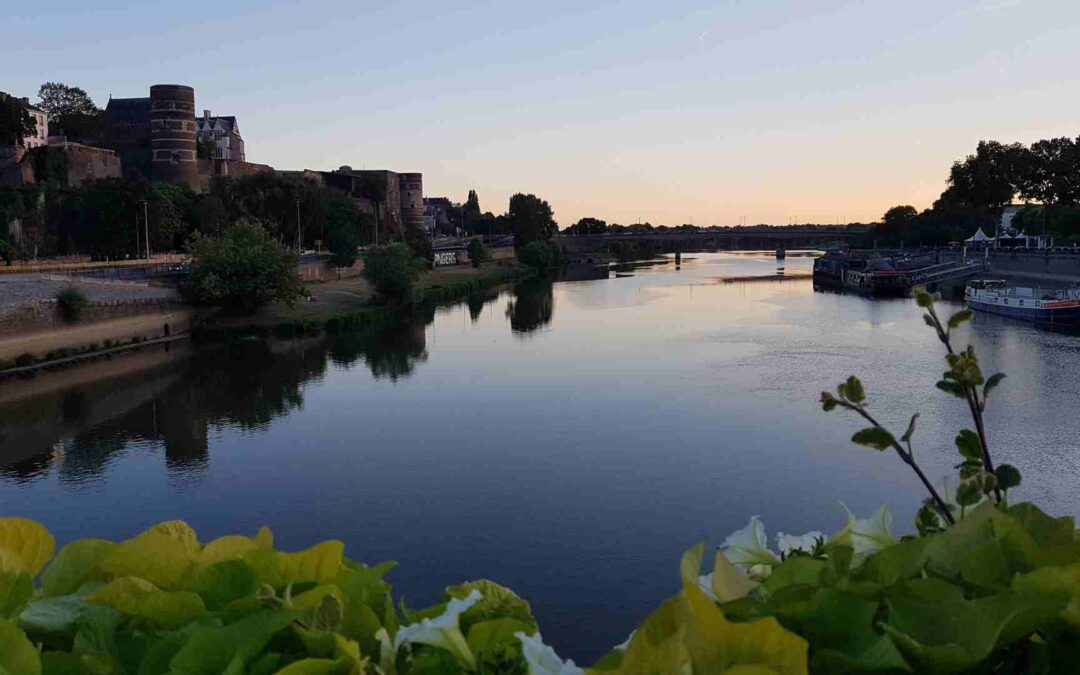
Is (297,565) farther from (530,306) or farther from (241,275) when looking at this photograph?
(530,306)

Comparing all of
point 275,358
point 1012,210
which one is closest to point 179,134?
point 275,358

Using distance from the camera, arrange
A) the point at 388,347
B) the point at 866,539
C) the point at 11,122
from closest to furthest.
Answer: the point at 866,539 < the point at 388,347 < the point at 11,122

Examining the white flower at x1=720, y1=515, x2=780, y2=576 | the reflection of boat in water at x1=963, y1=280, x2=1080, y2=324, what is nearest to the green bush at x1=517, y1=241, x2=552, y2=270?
the reflection of boat in water at x1=963, y1=280, x2=1080, y2=324

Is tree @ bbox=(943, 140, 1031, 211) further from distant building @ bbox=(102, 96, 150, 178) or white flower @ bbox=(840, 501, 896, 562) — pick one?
white flower @ bbox=(840, 501, 896, 562)

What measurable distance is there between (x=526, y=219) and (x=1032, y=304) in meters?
49.8

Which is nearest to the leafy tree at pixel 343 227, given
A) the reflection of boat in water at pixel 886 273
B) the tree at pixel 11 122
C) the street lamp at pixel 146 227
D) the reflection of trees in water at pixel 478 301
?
the reflection of trees in water at pixel 478 301

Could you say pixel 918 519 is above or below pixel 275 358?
above

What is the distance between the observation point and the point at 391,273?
3753cm

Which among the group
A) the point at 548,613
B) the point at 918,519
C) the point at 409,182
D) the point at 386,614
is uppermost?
the point at 409,182

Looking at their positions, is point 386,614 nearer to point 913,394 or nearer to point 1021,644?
point 1021,644

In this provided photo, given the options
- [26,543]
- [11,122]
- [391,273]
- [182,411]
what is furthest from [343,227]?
[26,543]

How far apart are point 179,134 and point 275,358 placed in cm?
2854

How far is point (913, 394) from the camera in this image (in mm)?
18156

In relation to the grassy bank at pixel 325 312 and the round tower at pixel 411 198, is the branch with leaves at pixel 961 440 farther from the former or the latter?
the round tower at pixel 411 198
